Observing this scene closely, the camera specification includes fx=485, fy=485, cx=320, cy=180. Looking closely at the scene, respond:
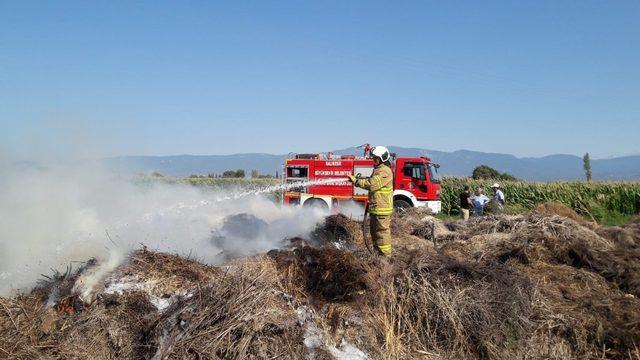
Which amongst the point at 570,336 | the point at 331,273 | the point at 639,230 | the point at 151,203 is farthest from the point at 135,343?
the point at 639,230

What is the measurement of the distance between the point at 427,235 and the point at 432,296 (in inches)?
211

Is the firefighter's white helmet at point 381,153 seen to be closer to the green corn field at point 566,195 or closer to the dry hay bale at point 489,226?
the dry hay bale at point 489,226

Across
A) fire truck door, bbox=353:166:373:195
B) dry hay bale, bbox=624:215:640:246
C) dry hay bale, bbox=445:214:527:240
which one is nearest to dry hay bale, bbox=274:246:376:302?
dry hay bale, bbox=445:214:527:240

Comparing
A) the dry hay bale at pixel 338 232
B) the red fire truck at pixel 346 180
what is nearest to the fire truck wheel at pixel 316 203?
the red fire truck at pixel 346 180

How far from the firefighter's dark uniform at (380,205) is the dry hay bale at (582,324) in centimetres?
221

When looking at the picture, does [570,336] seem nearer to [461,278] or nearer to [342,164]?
[461,278]

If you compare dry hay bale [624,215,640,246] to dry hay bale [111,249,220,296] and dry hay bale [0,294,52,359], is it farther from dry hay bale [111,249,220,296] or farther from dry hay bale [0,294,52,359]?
dry hay bale [0,294,52,359]

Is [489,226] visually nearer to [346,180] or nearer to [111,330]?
[346,180]

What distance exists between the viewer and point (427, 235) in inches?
422

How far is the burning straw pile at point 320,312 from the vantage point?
4.62 m

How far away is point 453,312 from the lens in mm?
5277

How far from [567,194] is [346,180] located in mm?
12004

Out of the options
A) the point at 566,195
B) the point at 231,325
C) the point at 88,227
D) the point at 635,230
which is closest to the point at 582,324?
the point at 231,325

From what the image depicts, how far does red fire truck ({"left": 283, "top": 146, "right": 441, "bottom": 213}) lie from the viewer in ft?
55.5
